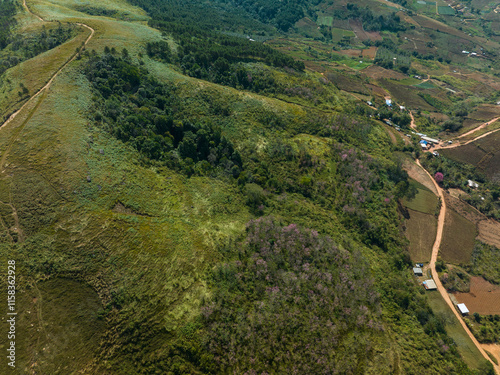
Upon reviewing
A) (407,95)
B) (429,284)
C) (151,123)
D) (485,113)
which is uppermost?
(407,95)

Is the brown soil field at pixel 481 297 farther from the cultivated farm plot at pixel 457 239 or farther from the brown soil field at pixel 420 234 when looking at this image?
the brown soil field at pixel 420 234

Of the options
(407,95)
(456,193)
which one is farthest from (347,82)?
(456,193)

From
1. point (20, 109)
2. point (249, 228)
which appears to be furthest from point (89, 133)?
point (249, 228)

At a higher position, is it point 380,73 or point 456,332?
point 380,73

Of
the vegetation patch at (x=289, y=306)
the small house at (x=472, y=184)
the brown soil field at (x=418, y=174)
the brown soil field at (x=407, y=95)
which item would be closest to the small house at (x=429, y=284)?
the vegetation patch at (x=289, y=306)

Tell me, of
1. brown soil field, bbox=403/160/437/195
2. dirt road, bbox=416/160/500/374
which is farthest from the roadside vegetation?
dirt road, bbox=416/160/500/374

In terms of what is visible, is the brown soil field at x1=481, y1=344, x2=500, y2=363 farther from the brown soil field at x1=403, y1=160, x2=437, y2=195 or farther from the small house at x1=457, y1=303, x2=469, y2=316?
the brown soil field at x1=403, y1=160, x2=437, y2=195

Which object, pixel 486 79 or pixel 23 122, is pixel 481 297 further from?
pixel 486 79

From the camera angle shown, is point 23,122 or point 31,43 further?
point 31,43
